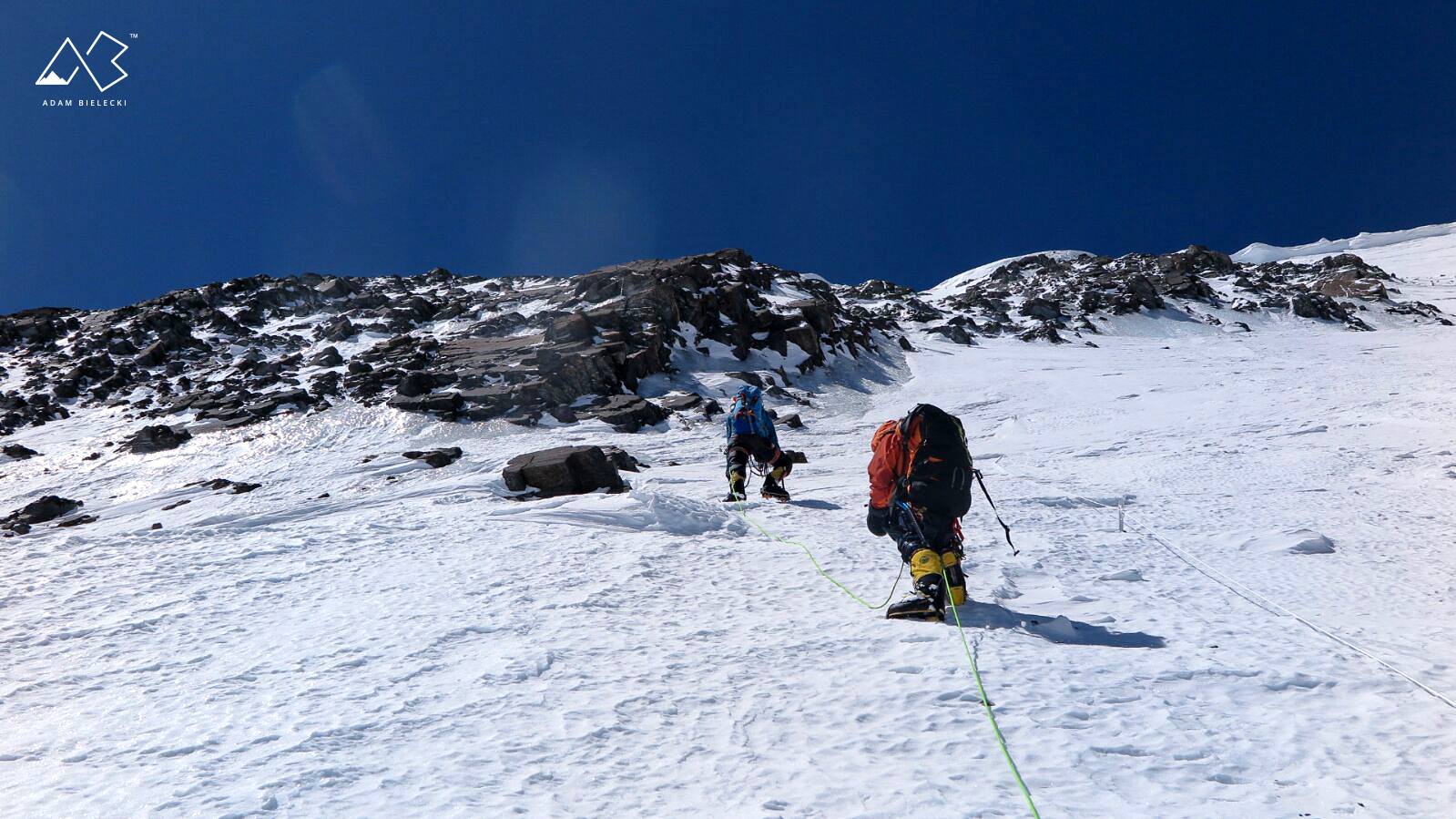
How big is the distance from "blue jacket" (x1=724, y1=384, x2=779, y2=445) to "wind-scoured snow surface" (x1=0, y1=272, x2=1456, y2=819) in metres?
1.23

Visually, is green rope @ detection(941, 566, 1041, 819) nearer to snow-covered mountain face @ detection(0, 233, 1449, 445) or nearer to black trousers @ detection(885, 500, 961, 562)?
black trousers @ detection(885, 500, 961, 562)

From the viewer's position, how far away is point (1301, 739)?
3268 millimetres

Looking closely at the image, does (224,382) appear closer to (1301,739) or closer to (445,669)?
(445,669)

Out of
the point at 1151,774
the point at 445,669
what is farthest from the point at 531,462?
the point at 1151,774

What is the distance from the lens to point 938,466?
541 cm

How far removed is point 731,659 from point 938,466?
85.7 inches

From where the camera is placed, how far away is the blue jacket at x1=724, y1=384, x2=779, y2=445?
37.4 ft

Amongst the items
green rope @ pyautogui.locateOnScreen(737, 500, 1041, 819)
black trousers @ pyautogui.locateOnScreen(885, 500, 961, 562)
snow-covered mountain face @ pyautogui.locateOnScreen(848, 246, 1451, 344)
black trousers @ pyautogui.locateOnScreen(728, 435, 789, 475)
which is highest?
snow-covered mountain face @ pyautogui.locateOnScreen(848, 246, 1451, 344)

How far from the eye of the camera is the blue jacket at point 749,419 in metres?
11.4

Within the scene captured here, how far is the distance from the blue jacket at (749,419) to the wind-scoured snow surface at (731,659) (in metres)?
1.23

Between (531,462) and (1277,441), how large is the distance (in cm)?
1449

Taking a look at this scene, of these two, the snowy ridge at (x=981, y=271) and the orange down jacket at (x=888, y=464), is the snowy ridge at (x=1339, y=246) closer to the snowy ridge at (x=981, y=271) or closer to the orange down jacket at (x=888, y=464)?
the snowy ridge at (x=981, y=271)

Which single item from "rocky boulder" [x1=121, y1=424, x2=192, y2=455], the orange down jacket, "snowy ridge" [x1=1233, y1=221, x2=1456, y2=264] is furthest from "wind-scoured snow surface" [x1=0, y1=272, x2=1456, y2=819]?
"snowy ridge" [x1=1233, y1=221, x2=1456, y2=264]

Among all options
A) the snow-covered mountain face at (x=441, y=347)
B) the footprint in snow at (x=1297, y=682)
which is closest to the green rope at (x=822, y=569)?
the footprint in snow at (x=1297, y=682)
